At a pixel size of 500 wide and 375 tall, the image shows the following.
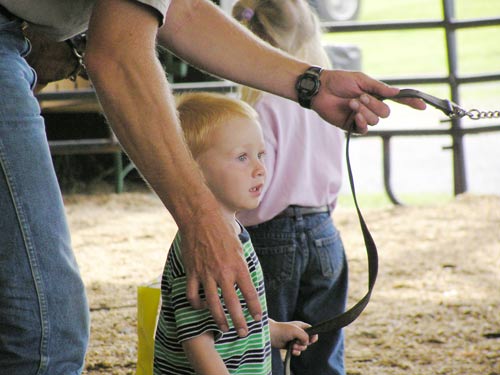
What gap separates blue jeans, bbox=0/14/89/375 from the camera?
Answer: 1.52 metres

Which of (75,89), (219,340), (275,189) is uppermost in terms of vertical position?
(75,89)

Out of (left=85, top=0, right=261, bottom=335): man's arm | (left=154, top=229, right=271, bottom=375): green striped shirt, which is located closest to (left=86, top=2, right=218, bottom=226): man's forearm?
(left=85, top=0, right=261, bottom=335): man's arm

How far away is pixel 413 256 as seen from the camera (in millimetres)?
4926

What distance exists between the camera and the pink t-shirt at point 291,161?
260cm

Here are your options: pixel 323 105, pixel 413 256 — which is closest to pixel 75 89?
pixel 413 256

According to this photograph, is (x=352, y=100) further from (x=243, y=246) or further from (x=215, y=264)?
(x=215, y=264)

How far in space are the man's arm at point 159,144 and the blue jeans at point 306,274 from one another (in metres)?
1.13

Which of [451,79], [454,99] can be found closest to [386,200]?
[454,99]

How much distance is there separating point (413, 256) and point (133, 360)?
2033 mm

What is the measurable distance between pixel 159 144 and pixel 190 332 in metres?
0.45

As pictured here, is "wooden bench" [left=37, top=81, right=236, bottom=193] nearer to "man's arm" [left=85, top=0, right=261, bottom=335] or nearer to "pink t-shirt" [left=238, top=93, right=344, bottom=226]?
"pink t-shirt" [left=238, top=93, right=344, bottom=226]

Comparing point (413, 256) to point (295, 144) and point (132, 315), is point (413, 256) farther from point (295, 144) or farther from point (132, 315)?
point (295, 144)

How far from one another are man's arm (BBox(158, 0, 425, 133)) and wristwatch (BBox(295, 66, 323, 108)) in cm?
1

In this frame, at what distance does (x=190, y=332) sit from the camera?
67.7 inches
